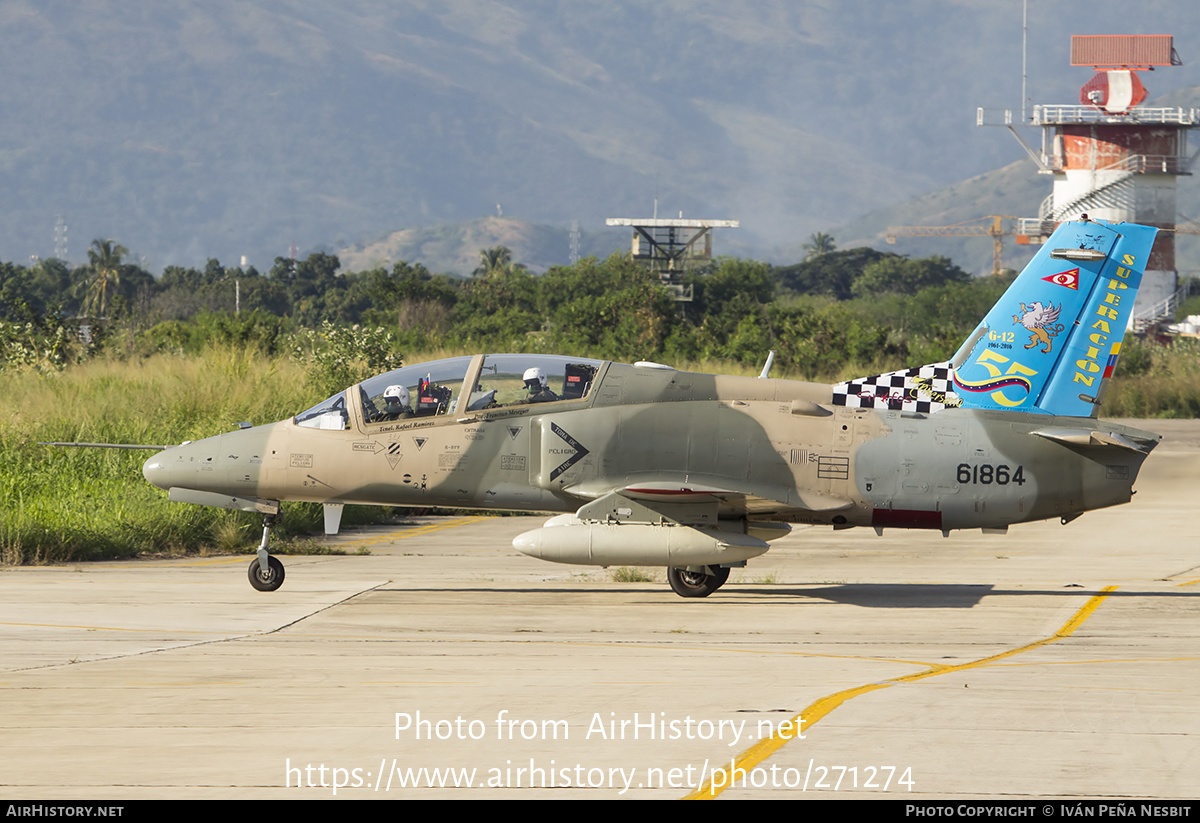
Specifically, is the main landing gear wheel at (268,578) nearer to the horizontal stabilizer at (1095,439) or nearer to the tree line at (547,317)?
the horizontal stabilizer at (1095,439)

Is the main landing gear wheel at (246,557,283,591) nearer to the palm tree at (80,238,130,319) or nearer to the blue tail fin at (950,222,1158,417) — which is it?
the blue tail fin at (950,222,1158,417)

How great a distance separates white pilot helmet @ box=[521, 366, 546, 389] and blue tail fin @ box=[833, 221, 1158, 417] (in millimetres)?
2919

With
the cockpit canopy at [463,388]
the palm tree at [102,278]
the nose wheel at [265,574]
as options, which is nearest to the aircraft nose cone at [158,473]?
the nose wheel at [265,574]

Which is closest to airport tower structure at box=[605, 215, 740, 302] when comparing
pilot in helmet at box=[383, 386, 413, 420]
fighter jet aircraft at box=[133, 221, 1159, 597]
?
fighter jet aircraft at box=[133, 221, 1159, 597]

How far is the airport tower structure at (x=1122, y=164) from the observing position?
4048 inches

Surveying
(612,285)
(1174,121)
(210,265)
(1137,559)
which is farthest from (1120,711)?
(210,265)

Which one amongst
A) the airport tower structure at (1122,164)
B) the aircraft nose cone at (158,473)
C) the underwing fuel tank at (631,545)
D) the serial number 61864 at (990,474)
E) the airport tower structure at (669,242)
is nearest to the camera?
the underwing fuel tank at (631,545)

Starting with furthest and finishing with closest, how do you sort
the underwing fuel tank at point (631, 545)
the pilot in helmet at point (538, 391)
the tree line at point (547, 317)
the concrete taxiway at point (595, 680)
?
1. the tree line at point (547, 317)
2. the pilot in helmet at point (538, 391)
3. the underwing fuel tank at point (631, 545)
4. the concrete taxiway at point (595, 680)

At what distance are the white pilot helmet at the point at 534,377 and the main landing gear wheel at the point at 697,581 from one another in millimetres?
2258

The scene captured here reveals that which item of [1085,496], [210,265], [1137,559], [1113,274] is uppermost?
[210,265]

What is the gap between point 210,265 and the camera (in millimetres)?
136375

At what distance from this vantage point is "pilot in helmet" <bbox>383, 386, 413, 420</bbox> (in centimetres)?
1280
